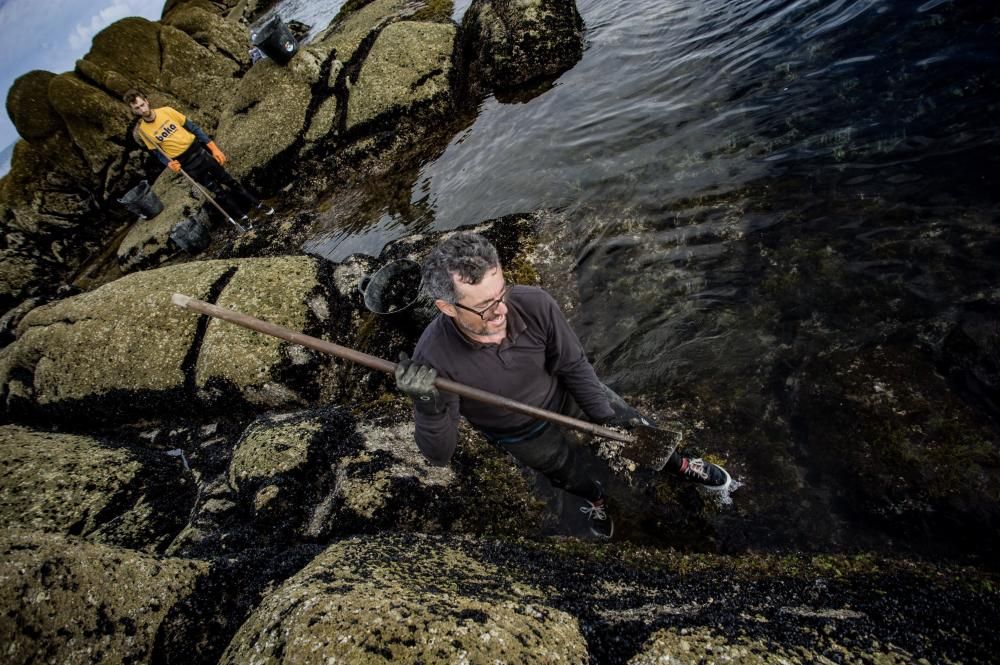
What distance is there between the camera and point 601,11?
49.3 ft

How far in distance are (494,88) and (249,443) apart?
39.7 ft

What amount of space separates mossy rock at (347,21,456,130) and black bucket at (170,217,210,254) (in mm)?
5120

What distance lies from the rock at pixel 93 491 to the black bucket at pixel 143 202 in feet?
33.8

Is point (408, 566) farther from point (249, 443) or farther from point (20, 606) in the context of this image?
point (249, 443)

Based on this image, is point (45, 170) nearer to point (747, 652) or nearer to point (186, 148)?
point (186, 148)

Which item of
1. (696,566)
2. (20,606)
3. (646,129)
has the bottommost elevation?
(696,566)

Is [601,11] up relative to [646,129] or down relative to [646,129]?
up

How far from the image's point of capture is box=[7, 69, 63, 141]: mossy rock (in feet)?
54.6

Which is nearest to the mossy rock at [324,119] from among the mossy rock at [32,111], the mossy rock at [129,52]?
the mossy rock at [129,52]

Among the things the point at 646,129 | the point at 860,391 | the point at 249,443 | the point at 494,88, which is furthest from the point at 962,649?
the point at 494,88

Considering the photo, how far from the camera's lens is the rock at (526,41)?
12.9m

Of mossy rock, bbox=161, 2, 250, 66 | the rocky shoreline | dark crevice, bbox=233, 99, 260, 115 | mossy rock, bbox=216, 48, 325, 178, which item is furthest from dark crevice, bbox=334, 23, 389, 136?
mossy rock, bbox=161, 2, 250, 66

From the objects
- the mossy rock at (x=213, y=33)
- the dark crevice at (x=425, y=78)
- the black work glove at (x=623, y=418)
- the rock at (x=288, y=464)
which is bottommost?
the black work glove at (x=623, y=418)

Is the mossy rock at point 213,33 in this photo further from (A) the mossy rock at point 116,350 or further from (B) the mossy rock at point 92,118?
(A) the mossy rock at point 116,350
